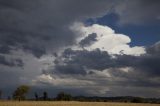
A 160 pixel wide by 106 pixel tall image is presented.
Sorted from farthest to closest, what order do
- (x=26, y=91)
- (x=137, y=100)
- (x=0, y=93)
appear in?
(x=0, y=93), (x=26, y=91), (x=137, y=100)

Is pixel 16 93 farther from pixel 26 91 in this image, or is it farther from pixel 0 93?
pixel 0 93

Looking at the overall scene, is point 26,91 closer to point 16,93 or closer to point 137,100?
point 16,93

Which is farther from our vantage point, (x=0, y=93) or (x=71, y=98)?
(x=0, y=93)

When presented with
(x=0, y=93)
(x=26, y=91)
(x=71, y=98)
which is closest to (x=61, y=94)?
(x=71, y=98)

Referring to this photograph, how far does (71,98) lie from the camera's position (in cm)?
18175

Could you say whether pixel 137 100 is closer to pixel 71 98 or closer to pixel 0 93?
pixel 71 98

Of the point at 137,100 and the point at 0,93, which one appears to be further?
the point at 0,93

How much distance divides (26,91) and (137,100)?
201 ft

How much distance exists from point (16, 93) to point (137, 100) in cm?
6709

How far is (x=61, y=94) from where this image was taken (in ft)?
603

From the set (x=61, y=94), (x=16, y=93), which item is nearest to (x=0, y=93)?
(x=16, y=93)

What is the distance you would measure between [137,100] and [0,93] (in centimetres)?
8627

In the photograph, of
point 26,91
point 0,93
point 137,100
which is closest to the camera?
point 137,100

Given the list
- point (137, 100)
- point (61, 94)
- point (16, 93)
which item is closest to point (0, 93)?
point (16, 93)
